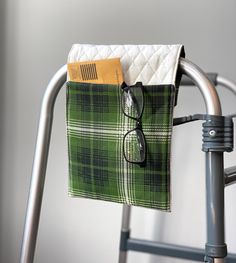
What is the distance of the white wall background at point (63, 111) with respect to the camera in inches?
51.8

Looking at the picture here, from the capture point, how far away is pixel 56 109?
1.45 meters

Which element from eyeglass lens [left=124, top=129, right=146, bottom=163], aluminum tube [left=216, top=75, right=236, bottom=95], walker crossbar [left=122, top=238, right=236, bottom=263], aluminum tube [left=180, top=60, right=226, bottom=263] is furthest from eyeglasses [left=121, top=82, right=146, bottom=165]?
walker crossbar [left=122, top=238, right=236, bottom=263]

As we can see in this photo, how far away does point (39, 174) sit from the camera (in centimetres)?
87

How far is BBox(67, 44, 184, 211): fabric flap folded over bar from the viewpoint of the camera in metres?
0.74

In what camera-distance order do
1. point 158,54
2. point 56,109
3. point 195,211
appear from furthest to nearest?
point 56,109, point 195,211, point 158,54

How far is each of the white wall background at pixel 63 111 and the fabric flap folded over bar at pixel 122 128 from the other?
1.90ft

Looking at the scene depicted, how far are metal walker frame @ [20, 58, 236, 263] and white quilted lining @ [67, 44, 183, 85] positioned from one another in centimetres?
2

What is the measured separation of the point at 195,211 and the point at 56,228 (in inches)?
20.4

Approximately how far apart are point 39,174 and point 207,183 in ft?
1.18

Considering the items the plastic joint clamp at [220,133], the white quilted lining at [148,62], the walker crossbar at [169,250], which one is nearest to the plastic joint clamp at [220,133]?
the plastic joint clamp at [220,133]

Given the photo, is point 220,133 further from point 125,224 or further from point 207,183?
point 125,224

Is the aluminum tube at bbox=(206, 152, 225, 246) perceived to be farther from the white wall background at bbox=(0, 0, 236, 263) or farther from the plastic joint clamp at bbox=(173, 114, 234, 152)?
the white wall background at bbox=(0, 0, 236, 263)

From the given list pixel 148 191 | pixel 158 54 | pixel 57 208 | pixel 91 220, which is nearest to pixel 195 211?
pixel 91 220

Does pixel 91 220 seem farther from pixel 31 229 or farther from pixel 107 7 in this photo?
pixel 107 7
